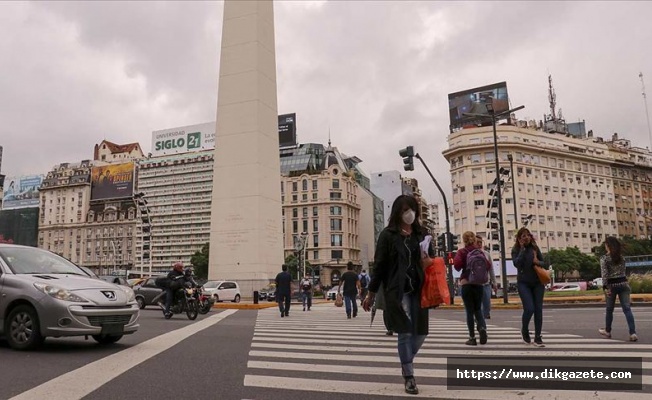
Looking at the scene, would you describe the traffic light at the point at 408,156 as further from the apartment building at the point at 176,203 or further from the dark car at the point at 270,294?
the apartment building at the point at 176,203

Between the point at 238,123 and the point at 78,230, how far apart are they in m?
108

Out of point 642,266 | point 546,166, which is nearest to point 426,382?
point 642,266

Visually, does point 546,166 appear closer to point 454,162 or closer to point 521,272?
point 454,162

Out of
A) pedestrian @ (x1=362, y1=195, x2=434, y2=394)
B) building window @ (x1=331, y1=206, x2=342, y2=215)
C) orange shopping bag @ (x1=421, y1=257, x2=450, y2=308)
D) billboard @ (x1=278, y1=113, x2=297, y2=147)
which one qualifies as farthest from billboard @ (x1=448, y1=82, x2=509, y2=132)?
orange shopping bag @ (x1=421, y1=257, x2=450, y2=308)

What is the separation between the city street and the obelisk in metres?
22.8

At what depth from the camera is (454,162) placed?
84625 millimetres

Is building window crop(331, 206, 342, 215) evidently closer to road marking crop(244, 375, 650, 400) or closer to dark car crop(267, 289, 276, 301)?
dark car crop(267, 289, 276, 301)

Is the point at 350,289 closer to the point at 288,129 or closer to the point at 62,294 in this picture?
the point at 62,294

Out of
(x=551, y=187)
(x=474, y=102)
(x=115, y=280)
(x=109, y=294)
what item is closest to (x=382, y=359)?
(x=109, y=294)

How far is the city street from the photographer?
4.34 meters

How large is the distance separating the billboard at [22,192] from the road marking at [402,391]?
13603 centimetres

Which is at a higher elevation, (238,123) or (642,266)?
(238,123)

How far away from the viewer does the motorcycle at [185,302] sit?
14258 mm

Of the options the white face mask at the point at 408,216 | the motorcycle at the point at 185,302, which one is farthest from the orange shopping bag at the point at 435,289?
the motorcycle at the point at 185,302
